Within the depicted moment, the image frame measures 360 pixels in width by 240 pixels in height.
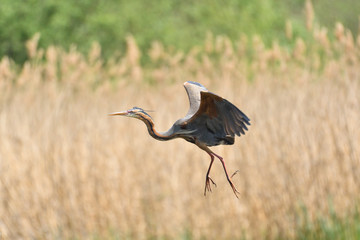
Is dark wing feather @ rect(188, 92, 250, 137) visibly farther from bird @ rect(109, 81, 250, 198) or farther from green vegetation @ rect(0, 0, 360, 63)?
green vegetation @ rect(0, 0, 360, 63)

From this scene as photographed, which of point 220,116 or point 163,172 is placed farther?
point 163,172

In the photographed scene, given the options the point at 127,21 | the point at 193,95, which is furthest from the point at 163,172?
the point at 127,21

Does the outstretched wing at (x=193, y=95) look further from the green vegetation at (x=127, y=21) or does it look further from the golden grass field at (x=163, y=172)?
the green vegetation at (x=127, y=21)

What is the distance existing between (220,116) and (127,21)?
15569mm

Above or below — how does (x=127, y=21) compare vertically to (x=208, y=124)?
above

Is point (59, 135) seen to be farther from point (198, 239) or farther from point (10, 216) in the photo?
point (198, 239)

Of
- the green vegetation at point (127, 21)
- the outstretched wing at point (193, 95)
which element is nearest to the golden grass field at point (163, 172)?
the outstretched wing at point (193, 95)

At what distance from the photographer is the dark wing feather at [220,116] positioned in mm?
673

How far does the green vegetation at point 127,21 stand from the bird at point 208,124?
13.6m

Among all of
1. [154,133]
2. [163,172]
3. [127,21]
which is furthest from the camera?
[127,21]

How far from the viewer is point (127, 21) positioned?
52.4 feet

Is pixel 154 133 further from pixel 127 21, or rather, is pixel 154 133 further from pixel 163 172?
pixel 127 21

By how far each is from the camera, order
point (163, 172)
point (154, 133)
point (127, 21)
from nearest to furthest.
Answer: point (154, 133)
point (163, 172)
point (127, 21)

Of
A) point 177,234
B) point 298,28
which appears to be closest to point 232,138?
point 177,234
